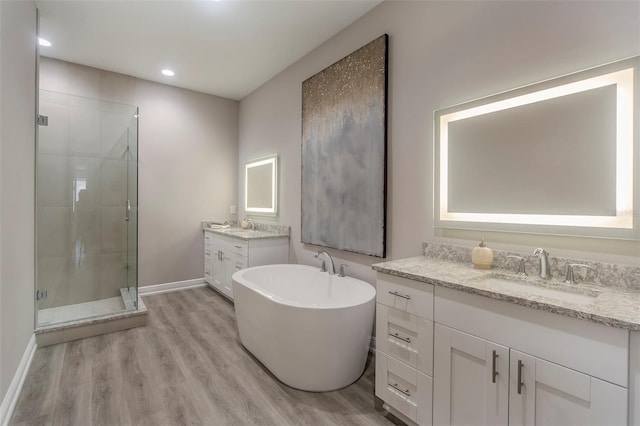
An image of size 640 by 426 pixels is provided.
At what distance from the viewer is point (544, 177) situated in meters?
1.47

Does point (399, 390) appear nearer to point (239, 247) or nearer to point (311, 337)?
point (311, 337)

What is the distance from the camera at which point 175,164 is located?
408cm

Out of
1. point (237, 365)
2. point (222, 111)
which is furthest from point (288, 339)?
point (222, 111)

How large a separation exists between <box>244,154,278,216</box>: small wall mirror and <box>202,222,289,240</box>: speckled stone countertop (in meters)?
0.18

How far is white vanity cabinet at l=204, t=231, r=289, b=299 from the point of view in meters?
3.18

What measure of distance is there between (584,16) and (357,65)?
4.91 feet

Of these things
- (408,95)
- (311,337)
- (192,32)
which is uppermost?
(192,32)

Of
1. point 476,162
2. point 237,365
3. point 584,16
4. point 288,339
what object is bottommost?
point 237,365

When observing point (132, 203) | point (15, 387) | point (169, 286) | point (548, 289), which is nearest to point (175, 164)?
point (132, 203)

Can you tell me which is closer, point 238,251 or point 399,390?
point 399,390

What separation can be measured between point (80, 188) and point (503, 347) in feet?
13.5

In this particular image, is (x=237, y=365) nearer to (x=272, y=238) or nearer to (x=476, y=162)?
(x=272, y=238)

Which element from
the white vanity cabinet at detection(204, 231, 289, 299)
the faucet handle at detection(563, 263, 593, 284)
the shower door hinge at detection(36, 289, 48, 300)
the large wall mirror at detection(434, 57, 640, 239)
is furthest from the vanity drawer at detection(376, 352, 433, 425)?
the shower door hinge at detection(36, 289, 48, 300)

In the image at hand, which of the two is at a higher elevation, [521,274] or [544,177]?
[544,177]
